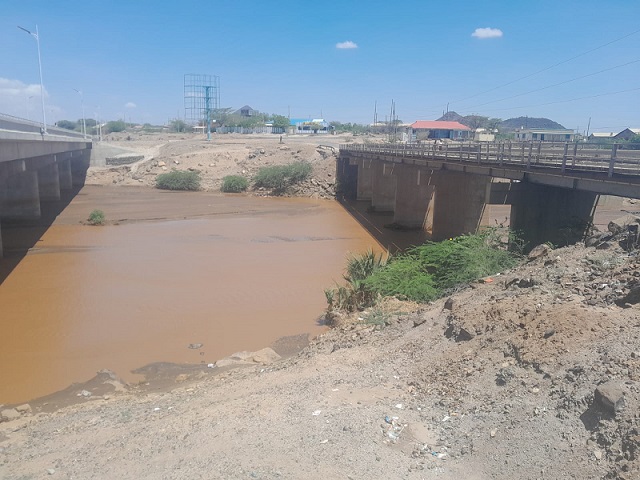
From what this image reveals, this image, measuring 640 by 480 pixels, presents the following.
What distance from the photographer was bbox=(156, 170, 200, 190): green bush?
58.1 m

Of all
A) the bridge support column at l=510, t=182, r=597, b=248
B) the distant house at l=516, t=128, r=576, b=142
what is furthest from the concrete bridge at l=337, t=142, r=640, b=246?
the distant house at l=516, t=128, r=576, b=142

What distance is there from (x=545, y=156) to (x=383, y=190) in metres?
24.5

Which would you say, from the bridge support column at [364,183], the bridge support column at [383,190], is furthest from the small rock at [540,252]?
the bridge support column at [364,183]

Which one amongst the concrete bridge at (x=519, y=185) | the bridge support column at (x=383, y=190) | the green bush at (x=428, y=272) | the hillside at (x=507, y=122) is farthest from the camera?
the hillside at (x=507, y=122)

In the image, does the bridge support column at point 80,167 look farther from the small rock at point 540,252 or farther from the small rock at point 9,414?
the small rock at point 540,252

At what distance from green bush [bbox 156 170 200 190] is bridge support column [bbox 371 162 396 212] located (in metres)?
24.1

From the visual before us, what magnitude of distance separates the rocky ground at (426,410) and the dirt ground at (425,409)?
0.07 ft

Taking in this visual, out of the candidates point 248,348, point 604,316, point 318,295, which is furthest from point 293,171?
point 604,316

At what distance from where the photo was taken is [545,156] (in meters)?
17.2

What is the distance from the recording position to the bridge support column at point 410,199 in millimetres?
32303

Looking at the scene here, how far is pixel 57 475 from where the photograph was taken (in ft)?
22.4

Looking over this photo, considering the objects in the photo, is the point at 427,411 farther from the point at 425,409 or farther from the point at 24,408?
the point at 24,408

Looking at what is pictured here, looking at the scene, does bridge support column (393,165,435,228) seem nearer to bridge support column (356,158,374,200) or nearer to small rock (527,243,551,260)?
bridge support column (356,158,374,200)

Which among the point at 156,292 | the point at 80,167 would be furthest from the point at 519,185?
the point at 80,167
